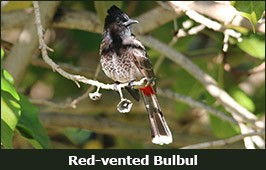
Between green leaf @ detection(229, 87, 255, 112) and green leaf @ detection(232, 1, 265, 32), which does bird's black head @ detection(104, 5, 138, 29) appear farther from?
green leaf @ detection(229, 87, 255, 112)

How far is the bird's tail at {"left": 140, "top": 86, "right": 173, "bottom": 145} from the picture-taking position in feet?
8.57

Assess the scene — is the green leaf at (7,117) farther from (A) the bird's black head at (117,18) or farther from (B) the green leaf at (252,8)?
(B) the green leaf at (252,8)

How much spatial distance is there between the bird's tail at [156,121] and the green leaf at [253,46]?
0.98m

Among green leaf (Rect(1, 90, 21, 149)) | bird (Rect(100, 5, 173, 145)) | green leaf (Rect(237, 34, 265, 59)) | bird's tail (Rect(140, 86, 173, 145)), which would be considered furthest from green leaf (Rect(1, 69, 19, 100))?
green leaf (Rect(237, 34, 265, 59))

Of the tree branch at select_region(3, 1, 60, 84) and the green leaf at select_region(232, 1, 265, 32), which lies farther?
the tree branch at select_region(3, 1, 60, 84)

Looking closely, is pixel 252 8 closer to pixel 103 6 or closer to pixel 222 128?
pixel 103 6

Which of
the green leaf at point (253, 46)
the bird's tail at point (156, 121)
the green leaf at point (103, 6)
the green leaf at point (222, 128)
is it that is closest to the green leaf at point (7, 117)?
the bird's tail at point (156, 121)

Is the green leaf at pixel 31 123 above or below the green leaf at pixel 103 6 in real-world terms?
below

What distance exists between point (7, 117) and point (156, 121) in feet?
2.99

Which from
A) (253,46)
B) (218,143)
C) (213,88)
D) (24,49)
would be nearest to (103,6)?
(24,49)

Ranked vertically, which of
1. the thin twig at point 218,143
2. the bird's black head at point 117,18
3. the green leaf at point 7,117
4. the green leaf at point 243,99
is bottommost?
the green leaf at point 7,117

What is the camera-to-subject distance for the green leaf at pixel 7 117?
6.62ft

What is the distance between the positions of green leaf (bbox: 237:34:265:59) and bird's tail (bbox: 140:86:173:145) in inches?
38.6

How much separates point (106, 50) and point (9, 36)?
120 inches
